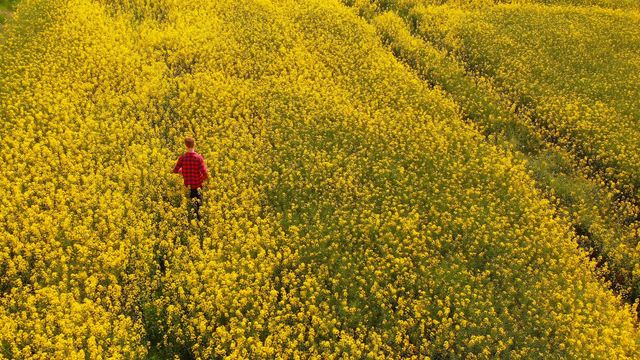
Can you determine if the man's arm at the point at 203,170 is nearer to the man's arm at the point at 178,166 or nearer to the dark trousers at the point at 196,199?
the dark trousers at the point at 196,199

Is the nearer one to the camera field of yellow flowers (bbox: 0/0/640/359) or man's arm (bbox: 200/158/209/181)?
field of yellow flowers (bbox: 0/0/640/359)

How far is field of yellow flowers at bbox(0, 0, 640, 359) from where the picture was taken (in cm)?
931

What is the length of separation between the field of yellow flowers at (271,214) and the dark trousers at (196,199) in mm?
285

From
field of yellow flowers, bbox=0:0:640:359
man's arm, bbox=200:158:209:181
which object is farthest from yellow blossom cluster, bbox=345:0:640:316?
man's arm, bbox=200:158:209:181

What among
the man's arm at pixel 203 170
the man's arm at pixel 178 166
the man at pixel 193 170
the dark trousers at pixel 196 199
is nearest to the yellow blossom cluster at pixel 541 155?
the man's arm at pixel 203 170

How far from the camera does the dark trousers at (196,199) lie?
38.4 feet

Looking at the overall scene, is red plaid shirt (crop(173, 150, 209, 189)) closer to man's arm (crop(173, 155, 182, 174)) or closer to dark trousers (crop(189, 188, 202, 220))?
man's arm (crop(173, 155, 182, 174))

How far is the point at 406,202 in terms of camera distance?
12.3 m

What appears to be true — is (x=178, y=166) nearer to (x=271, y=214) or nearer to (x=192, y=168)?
(x=192, y=168)

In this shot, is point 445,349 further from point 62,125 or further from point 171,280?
point 62,125

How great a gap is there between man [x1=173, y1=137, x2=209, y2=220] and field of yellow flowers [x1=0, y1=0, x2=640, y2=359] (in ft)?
1.29

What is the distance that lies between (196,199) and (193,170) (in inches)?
27.6

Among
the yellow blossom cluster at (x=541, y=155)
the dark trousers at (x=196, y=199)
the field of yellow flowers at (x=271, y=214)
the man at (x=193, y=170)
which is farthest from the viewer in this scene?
the yellow blossom cluster at (x=541, y=155)

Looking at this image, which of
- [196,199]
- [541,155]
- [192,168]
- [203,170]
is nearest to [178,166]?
[192,168]
